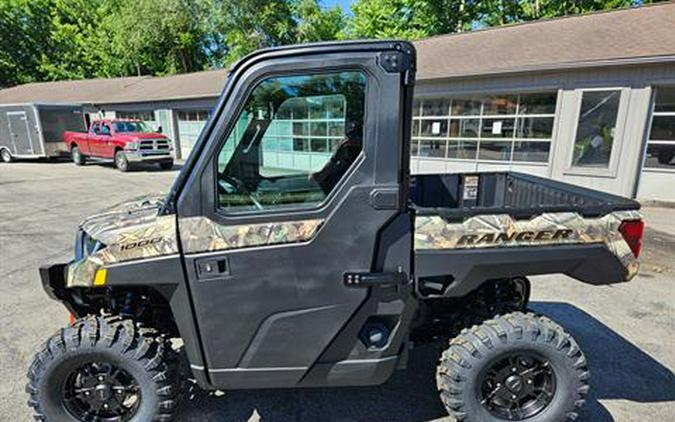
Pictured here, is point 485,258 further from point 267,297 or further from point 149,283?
point 149,283

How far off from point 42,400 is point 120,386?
1.43ft

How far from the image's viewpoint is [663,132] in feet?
29.7

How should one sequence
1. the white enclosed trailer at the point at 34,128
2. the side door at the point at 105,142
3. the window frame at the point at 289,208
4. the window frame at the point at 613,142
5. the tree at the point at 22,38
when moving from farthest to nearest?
the tree at the point at 22,38
the white enclosed trailer at the point at 34,128
the side door at the point at 105,142
the window frame at the point at 613,142
the window frame at the point at 289,208

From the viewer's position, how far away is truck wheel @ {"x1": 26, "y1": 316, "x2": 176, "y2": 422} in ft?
7.47

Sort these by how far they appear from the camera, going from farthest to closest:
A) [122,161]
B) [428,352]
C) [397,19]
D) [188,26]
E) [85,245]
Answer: [188,26], [397,19], [122,161], [428,352], [85,245]

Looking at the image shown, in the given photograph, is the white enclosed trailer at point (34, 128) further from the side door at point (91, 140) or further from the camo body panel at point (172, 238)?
the camo body panel at point (172, 238)

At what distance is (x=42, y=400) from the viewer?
7.57ft

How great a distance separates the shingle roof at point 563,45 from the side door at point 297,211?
989 cm

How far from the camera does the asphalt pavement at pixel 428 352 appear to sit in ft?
8.79

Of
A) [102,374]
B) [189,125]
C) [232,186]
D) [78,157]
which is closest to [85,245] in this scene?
[102,374]

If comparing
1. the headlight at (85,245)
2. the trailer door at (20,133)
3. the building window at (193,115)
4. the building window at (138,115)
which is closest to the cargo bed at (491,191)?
the headlight at (85,245)

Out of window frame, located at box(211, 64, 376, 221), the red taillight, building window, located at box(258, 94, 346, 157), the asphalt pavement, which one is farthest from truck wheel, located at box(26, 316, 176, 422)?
the red taillight

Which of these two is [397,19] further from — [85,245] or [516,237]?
[85,245]

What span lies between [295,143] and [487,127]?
1088 cm
